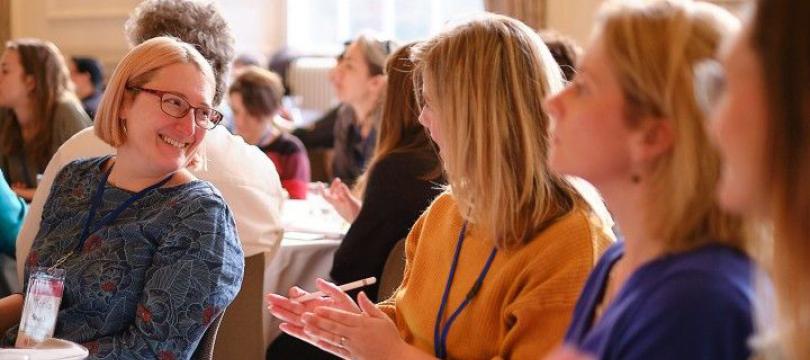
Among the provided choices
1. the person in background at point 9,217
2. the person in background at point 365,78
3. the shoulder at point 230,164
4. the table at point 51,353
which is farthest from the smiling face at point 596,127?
the person in background at point 365,78

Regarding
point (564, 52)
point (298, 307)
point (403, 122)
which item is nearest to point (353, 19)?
point (564, 52)

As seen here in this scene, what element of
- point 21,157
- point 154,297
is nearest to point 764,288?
point 154,297

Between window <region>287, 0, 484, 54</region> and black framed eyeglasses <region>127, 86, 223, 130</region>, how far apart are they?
729 cm

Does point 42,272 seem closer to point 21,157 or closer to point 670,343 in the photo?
point 670,343

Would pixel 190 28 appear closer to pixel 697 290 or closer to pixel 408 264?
pixel 408 264

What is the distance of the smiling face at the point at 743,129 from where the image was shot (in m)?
0.96

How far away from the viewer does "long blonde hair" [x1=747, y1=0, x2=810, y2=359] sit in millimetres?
933

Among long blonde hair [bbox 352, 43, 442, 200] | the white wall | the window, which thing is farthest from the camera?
the window

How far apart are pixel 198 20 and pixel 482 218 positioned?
1.58m

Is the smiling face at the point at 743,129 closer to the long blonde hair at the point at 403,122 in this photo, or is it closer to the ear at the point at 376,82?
the long blonde hair at the point at 403,122

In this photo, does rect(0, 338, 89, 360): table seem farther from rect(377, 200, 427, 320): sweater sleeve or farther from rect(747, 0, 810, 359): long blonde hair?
rect(747, 0, 810, 359): long blonde hair

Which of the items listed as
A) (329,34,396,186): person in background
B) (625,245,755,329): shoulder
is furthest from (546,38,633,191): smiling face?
(329,34,396,186): person in background

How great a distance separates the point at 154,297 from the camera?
224 cm

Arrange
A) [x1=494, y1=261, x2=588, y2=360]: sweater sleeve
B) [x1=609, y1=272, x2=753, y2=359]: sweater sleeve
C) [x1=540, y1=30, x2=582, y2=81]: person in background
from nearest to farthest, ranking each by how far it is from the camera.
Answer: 1. [x1=609, y1=272, x2=753, y2=359]: sweater sleeve
2. [x1=494, y1=261, x2=588, y2=360]: sweater sleeve
3. [x1=540, y1=30, x2=582, y2=81]: person in background
